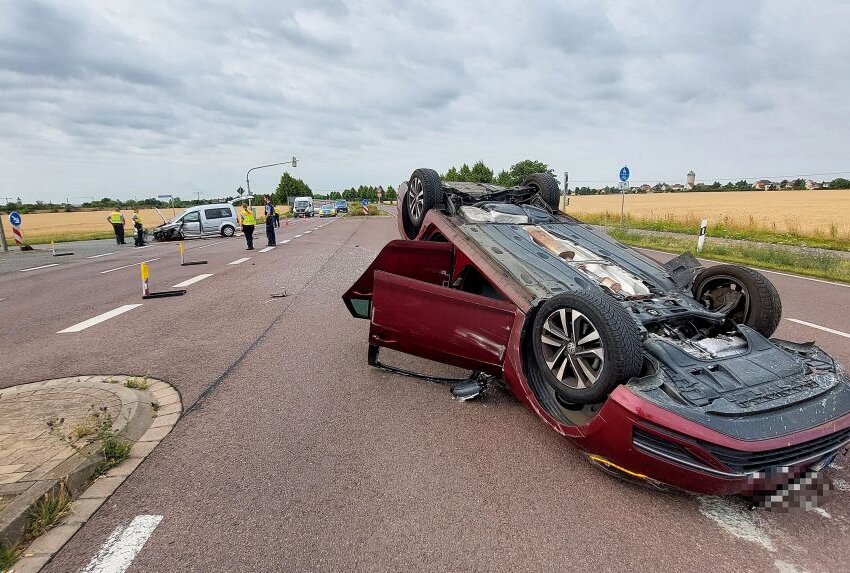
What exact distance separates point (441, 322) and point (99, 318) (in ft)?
19.7

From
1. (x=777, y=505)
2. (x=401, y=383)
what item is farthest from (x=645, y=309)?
(x=401, y=383)

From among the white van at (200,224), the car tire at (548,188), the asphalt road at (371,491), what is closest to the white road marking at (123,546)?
the asphalt road at (371,491)

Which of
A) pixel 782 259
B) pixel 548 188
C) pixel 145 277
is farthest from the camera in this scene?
pixel 782 259

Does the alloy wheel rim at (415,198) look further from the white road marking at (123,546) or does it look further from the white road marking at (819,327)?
the white road marking at (819,327)

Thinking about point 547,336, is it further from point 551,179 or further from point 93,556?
point 551,179

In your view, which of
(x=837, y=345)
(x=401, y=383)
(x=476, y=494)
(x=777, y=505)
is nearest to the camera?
(x=777, y=505)

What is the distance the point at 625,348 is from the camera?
8.55ft

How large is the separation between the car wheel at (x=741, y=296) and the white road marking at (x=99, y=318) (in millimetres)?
7380

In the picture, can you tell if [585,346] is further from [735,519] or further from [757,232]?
[757,232]

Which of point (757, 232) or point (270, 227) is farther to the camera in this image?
point (757, 232)

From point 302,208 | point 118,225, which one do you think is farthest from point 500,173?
point 118,225

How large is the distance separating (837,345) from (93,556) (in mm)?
7105

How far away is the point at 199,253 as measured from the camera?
17.0 m

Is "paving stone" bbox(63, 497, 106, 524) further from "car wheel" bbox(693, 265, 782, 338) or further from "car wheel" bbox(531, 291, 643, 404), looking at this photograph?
"car wheel" bbox(693, 265, 782, 338)
